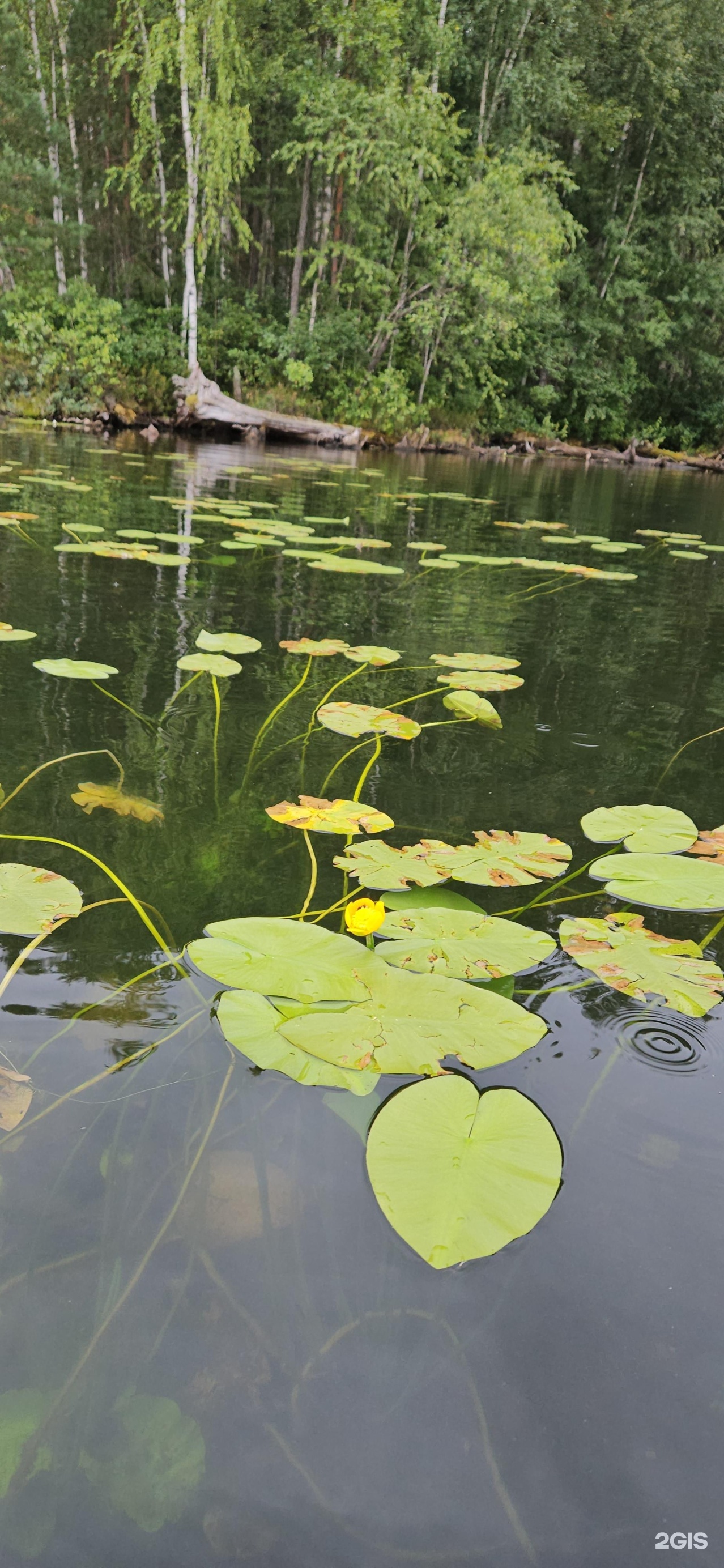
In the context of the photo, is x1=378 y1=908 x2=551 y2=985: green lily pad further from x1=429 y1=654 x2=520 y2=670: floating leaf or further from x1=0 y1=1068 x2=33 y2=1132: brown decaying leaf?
x1=429 y1=654 x2=520 y2=670: floating leaf

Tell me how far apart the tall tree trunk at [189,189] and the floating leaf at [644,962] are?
10723 mm

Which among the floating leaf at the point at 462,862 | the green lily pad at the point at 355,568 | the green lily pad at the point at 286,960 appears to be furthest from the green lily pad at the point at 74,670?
the green lily pad at the point at 355,568

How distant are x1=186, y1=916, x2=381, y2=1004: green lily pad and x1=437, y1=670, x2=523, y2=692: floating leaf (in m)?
1.08

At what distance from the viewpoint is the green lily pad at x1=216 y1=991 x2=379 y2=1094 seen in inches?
28.8

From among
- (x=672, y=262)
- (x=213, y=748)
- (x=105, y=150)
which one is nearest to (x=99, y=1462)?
(x=213, y=748)

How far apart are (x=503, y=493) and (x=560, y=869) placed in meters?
6.63

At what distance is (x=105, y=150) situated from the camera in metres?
12.9

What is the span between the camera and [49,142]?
1028 cm

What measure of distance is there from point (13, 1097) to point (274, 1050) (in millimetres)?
213

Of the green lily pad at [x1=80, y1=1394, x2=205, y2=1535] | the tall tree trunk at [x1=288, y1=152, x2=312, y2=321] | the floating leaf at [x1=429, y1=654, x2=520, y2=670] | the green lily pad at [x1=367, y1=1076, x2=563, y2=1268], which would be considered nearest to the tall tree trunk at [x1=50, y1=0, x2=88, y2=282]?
the tall tree trunk at [x1=288, y1=152, x2=312, y2=321]

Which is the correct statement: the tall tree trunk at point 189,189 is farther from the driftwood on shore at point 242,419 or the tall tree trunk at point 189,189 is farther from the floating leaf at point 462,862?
the floating leaf at point 462,862

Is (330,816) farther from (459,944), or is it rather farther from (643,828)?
(643,828)

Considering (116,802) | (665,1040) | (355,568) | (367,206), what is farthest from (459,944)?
(367,206)

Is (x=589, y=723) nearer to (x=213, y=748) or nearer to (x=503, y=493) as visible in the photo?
(x=213, y=748)
